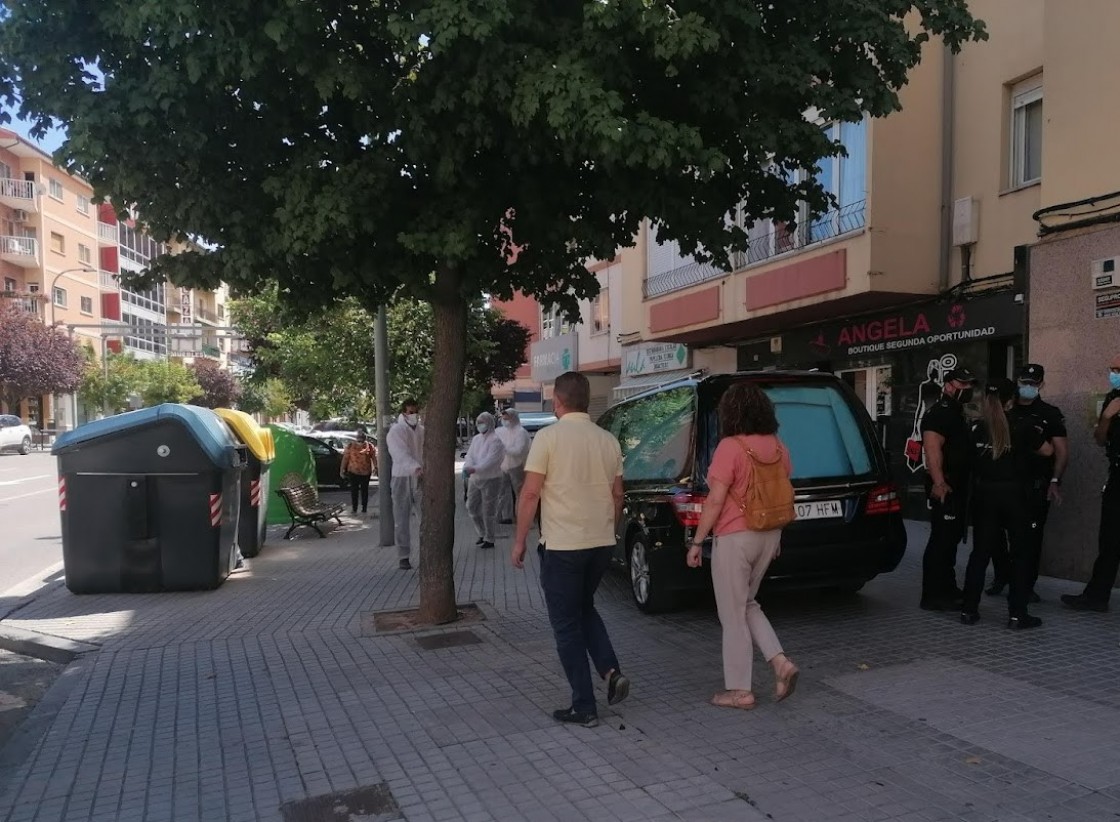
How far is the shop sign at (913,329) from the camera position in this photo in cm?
1005

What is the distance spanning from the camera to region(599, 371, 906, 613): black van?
5867 mm

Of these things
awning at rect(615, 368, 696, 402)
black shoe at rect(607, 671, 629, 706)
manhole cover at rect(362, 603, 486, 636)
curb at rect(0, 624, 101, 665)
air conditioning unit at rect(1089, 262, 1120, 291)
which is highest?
air conditioning unit at rect(1089, 262, 1120, 291)

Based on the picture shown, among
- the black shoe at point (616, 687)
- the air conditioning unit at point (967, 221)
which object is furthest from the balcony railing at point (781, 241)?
the black shoe at point (616, 687)

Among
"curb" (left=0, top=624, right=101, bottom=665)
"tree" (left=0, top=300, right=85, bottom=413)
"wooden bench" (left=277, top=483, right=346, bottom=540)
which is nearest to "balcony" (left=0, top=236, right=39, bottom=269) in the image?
"tree" (left=0, top=300, right=85, bottom=413)

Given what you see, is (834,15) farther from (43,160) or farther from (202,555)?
(43,160)

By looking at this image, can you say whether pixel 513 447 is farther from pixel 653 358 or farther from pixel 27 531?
pixel 653 358

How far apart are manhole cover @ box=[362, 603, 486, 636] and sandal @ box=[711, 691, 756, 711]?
2.52m

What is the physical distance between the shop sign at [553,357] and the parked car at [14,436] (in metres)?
22.1

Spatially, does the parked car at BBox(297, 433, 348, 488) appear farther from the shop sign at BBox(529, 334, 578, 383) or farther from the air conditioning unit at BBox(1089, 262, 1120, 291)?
the air conditioning unit at BBox(1089, 262, 1120, 291)

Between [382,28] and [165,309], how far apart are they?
7204 cm

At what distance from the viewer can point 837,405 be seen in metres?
6.32

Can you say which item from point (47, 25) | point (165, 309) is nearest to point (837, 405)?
point (47, 25)

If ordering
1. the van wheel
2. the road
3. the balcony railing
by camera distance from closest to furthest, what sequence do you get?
the van wheel
the road
the balcony railing

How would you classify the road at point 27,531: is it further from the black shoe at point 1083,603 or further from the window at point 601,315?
the window at point 601,315
